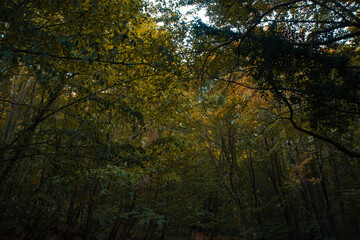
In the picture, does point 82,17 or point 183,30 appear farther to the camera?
point 183,30

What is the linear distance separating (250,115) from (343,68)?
4570 millimetres

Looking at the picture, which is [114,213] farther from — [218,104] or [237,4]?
[237,4]

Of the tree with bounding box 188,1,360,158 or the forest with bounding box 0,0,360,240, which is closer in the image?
the forest with bounding box 0,0,360,240

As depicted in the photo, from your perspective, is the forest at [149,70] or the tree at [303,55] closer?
the forest at [149,70]

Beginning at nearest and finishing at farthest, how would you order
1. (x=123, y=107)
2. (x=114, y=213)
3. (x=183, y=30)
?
(x=123, y=107) → (x=183, y=30) → (x=114, y=213)

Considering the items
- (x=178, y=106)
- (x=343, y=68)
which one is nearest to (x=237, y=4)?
(x=343, y=68)

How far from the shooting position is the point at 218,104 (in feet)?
26.4

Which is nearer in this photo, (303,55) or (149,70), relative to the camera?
(303,55)

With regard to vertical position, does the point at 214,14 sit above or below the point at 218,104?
above

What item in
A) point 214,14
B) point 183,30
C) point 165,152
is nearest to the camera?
point 183,30

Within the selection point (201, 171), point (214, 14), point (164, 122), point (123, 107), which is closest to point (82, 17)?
point (123, 107)

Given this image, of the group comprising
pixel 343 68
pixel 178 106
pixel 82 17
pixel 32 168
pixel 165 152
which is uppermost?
pixel 178 106

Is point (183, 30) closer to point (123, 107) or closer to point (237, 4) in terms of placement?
point (237, 4)

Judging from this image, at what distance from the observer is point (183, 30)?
4.66 metres
